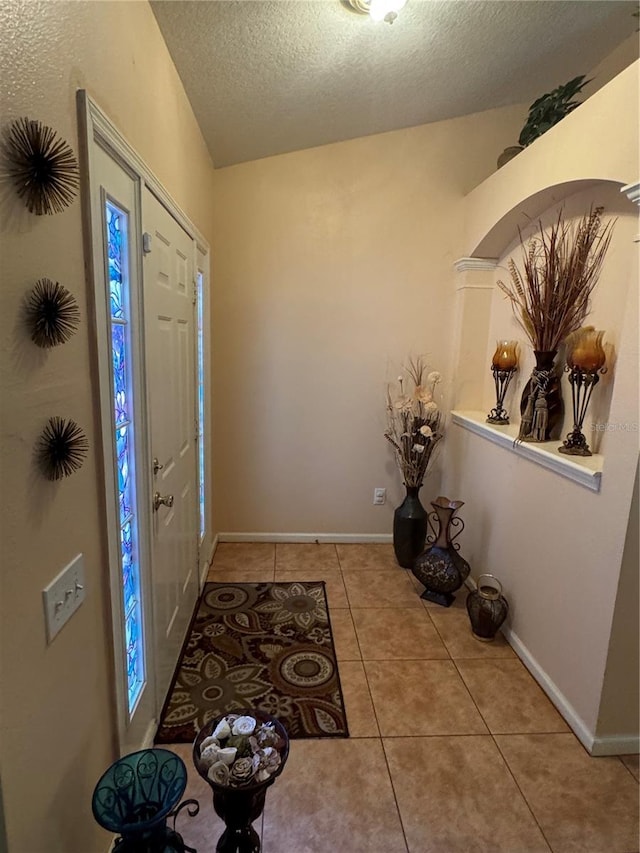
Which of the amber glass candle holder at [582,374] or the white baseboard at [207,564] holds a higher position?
the amber glass candle holder at [582,374]

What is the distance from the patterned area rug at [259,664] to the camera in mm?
1816

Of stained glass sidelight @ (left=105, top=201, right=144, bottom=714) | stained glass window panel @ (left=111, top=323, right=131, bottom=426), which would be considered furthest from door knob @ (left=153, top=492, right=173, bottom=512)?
stained glass window panel @ (left=111, top=323, right=131, bottom=426)

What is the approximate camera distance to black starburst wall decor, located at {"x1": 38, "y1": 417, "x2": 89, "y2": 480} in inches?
34.5

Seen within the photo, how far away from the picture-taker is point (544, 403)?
2135 mm

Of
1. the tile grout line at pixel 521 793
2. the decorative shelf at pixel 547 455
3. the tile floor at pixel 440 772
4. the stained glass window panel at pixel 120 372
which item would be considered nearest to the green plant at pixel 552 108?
the decorative shelf at pixel 547 455

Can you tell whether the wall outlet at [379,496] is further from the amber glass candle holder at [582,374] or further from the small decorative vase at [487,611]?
the amber glass candle holder at [582,374]

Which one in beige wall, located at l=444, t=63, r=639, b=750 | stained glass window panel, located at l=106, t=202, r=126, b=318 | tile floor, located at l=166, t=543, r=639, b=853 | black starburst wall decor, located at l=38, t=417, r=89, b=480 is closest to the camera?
black starburst wall decor, located at l=38, t=417, r=89, b=480

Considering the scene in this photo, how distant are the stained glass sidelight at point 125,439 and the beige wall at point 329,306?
5.61 ft

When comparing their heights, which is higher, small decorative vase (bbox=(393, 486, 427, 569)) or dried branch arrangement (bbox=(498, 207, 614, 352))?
dried branch arrangement (bbox=(498, 207, 614, 352))

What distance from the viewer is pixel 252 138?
2.59 metres

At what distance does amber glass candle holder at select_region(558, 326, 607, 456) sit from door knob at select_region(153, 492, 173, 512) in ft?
5.57

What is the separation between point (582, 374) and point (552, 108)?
1.37 meters

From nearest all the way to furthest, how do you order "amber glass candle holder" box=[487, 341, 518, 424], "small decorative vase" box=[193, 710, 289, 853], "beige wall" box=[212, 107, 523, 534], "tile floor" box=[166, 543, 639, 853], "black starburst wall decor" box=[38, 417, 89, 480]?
"black starburst wall decor" box=[38, 417, 89, 480] → "small decorative vase" box=[193, 710, 289, 853] → "tile floor" box=[166, 543, 639, 853] → "amber glass candle holder" box=[487, 341, 518, 424] → "beige wall" box=[212, 107, 523, 534]

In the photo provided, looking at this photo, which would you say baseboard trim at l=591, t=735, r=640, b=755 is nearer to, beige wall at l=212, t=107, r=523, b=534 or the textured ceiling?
beige wall at l=212, t=107, r=523, b=534
